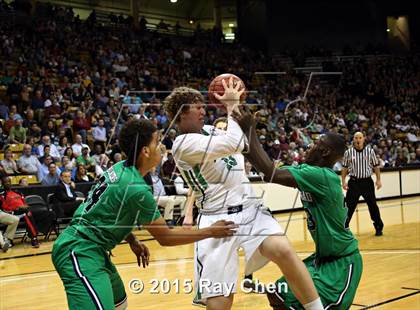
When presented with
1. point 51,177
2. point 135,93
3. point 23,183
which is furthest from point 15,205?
point 135,93

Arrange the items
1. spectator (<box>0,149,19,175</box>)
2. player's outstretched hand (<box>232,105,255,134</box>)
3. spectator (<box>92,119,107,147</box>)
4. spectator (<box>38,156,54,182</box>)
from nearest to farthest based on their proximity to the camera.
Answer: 1. player's outstretched hand (<box>232,105,255,134</box>)
2. spectator (<box>0,149,19,175</box>)
3. spectator (<box>38,156,54,182</box>)
4. spectator (<box>92,119,107,147</box>)

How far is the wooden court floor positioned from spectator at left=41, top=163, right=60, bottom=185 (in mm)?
1254

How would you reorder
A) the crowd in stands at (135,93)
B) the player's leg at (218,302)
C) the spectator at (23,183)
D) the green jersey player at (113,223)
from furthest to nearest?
the crowd in stands at (135,93), the spectator at (23,183), the player's leg at (218,302), the green jersey player at (113,223)

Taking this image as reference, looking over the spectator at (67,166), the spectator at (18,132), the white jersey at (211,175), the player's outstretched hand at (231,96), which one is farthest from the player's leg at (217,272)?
the spectator at (18,132)

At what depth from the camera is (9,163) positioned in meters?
11.7

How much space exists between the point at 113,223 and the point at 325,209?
4.76ft

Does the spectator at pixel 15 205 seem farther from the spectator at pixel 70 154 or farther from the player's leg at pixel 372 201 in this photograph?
the player's leg at pixel 372 201

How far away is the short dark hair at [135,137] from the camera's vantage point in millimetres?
3422

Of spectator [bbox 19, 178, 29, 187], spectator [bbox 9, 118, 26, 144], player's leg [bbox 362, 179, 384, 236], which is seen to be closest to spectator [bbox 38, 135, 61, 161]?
spectator [bbox 9, 118, 26, 144]

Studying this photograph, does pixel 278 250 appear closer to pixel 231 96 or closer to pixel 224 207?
pixel 224 207

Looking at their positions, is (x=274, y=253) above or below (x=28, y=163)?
below

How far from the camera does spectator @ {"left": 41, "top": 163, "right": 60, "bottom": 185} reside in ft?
37.7

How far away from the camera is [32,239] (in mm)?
10414

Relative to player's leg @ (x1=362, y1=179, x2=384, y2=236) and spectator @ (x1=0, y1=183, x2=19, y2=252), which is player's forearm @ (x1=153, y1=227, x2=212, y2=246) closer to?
spectator @ (x1=0, y1=183, x2=19, y2=252)
